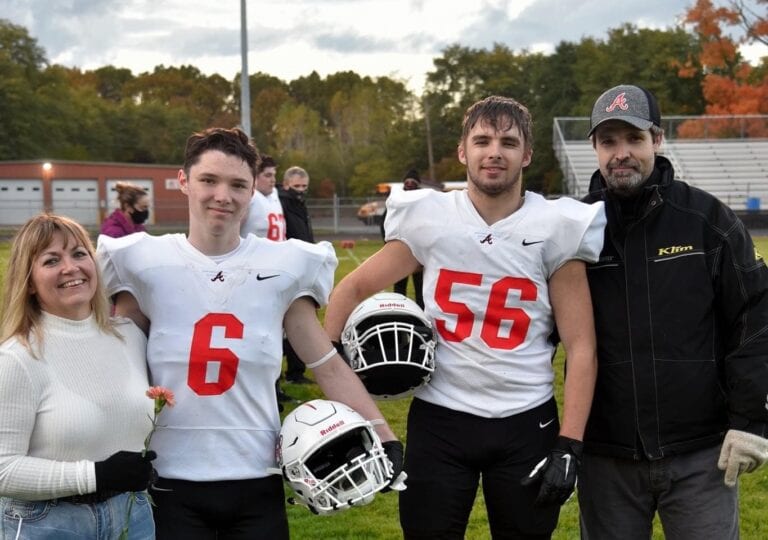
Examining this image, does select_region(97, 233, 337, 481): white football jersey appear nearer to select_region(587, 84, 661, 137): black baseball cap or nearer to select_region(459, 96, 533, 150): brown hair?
select_region(459, 96, 533, 150): brown hair

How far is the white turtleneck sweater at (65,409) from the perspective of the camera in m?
2.34

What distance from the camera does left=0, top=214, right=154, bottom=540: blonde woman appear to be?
2352mm

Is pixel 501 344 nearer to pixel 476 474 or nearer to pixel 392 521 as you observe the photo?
pixel 476 474

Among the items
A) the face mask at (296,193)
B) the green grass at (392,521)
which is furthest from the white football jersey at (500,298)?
the face mask at (296,193)

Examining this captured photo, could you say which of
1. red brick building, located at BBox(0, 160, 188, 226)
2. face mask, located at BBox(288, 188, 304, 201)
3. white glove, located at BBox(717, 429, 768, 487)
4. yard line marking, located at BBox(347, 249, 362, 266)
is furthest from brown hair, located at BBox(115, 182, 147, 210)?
red brick building, located at BBox(0, 160, 188, 226)

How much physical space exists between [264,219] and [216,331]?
197 inches

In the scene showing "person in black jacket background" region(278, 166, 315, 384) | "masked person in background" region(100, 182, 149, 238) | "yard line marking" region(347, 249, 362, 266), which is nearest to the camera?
"masked person in background" region(100, 182, 149, 238)

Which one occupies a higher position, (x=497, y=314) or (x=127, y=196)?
(x=127, y=196)

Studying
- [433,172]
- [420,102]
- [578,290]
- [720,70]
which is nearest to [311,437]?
[578,290]

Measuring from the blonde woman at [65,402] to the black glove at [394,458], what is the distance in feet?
2.42

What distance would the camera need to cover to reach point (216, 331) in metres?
2.70

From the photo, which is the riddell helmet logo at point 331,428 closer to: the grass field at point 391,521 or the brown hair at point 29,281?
the brown hair at point 29,281

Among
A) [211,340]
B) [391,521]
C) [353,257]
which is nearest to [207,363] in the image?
[211,340]

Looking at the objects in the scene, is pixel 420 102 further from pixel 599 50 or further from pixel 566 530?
pixel 566 530
